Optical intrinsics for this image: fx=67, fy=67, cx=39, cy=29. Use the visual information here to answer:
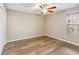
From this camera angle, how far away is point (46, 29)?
112 cm

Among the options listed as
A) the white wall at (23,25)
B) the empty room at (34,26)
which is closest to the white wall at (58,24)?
the empty room at (34,26)

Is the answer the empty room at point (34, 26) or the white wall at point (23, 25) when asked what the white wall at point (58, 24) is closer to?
the empty room at point (34, 26)

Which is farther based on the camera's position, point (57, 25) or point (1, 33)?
point (57, 25)

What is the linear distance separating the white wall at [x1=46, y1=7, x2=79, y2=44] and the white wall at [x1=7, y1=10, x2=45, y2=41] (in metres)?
0.13

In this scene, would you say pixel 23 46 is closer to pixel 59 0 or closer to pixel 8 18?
pixel 8 18

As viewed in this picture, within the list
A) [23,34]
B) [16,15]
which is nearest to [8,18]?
[16,15]

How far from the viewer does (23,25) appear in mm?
981

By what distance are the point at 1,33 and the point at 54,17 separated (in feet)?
2.74

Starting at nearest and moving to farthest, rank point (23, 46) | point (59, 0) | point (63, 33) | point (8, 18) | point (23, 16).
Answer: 1. point (59, 0)
2. point (8, 18)
3. point (23, 16)
4. point (63, 33)
5. point (23, 46)

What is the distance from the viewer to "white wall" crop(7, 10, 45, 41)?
88 cm

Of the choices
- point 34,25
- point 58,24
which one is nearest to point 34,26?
point 34,25

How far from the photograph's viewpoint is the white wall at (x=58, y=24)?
1132mm

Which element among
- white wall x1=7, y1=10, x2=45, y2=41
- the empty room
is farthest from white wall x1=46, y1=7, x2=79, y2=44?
white wall x1=7, y1=10, x2=45, y2=41

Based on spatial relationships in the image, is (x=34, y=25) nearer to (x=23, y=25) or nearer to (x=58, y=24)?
(x=23, y=25)
